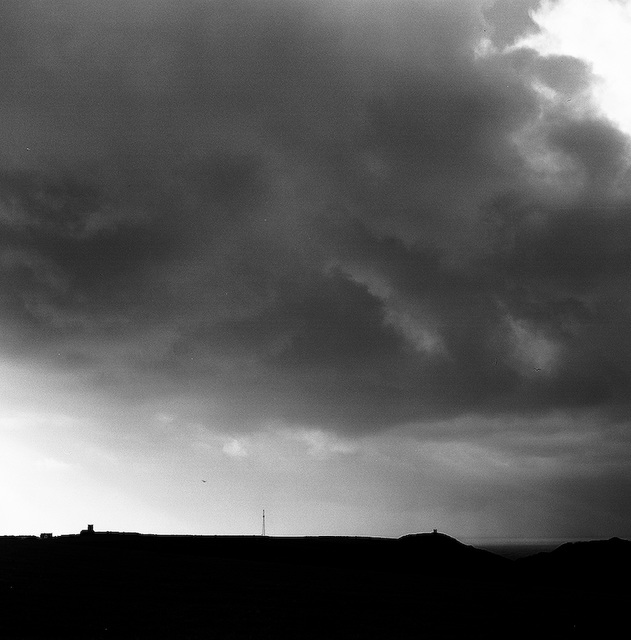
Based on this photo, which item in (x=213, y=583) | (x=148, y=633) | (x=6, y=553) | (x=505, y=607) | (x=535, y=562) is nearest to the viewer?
(x=148, y=633)

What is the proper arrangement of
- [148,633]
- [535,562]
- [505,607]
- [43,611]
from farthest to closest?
1. [535,562]
2. [505,607]
3. [43,611]
4. [148,633]

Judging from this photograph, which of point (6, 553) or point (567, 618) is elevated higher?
point (6, 553)

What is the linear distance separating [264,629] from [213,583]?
20.1m

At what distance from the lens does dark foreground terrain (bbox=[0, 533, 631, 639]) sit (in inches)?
1555

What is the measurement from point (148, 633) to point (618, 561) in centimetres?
9074

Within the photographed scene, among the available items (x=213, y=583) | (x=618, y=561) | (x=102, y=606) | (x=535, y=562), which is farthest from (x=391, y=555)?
(x=102, y=606)

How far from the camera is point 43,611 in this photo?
40938mm

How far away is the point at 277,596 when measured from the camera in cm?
5159

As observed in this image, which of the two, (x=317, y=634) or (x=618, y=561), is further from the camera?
(x=618, y=561)

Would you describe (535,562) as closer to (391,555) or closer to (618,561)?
(618,561)

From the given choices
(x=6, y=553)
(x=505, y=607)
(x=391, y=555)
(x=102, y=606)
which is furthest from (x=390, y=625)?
(x=391, y=555)

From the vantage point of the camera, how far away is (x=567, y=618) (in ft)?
156

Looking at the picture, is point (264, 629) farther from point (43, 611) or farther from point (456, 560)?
point (456, 560)

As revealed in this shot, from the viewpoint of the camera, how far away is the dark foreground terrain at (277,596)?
130 ft
